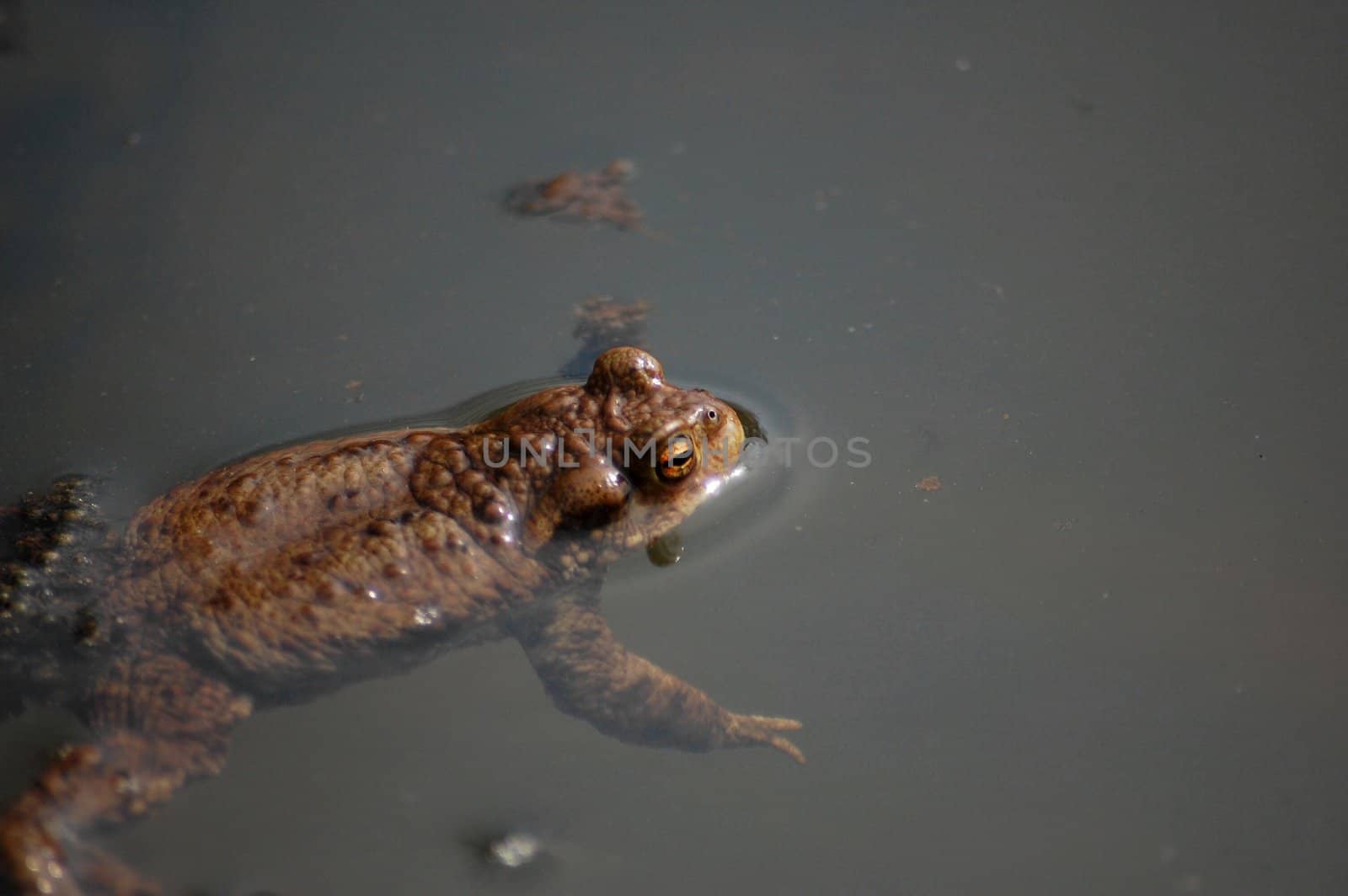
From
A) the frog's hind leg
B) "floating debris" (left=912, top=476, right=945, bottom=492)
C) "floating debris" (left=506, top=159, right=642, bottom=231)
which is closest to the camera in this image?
the frog's hind leg

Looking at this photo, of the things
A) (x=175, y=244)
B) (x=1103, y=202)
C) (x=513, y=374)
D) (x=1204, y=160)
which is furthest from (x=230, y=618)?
(x=1204, y=160)

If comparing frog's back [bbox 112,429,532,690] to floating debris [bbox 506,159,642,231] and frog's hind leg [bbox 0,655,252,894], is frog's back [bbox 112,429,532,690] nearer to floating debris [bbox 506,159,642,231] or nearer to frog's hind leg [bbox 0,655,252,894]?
frog's hind leg [bbox 0,655,252,894]

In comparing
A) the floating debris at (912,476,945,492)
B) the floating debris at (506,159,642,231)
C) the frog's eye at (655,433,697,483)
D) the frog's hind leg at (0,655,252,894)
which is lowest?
the frog's hind leg at (0,655,252,894)

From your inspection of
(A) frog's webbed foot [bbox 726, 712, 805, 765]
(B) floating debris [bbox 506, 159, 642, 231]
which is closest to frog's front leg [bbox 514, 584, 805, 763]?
(A) frog's webbed foot [bbox 726, 712, 805, 765]

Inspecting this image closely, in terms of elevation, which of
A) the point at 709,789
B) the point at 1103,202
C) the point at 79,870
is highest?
the point at 1103,202

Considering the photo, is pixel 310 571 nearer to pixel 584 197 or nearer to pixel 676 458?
pixel 676 458

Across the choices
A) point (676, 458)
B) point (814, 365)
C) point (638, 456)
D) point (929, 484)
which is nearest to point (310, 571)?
point (638, 456)

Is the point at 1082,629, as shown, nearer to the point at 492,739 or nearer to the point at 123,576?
the point at 492,739
